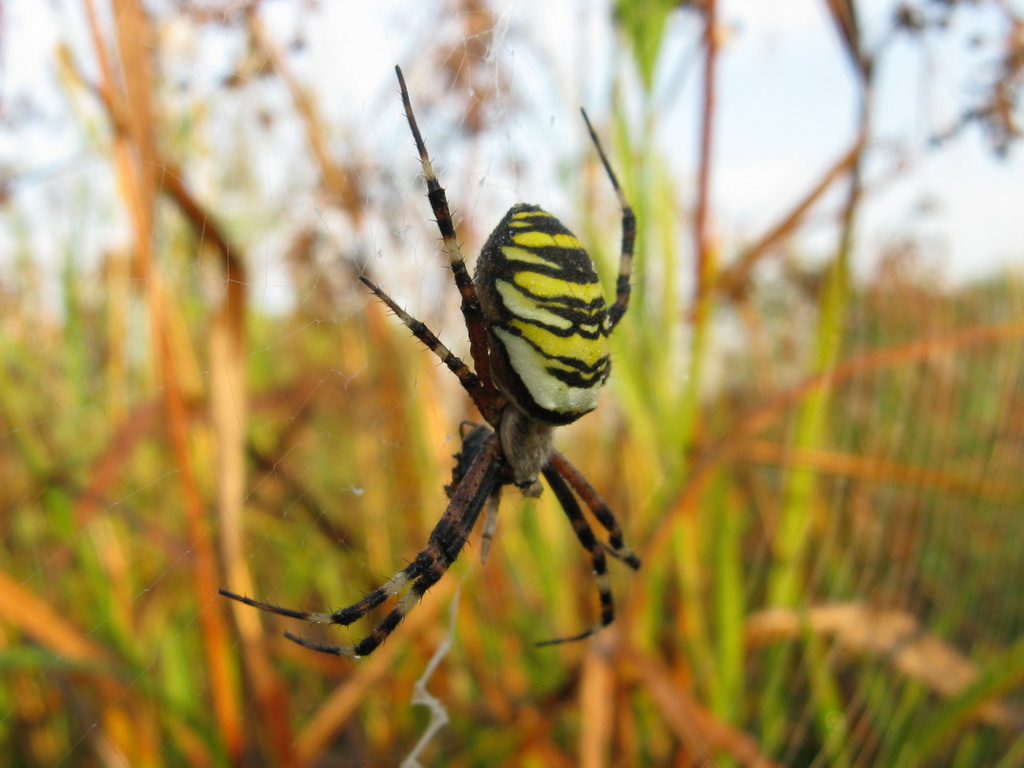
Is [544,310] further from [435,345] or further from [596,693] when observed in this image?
[596,693]

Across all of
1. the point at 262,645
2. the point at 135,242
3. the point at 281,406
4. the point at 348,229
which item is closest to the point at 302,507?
the point at 281,406

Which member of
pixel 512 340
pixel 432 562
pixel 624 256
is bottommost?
pixel 432 562

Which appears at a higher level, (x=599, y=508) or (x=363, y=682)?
(x=599, y=508)

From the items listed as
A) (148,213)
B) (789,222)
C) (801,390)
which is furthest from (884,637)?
(148,213)

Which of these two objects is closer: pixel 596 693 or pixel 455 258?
pixel 455 258

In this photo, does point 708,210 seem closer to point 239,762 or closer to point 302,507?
point 302,507

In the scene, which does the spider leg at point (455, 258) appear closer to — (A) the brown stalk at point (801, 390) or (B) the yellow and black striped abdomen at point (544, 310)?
(B) the yellow and black striped abdomen at point (544, 310)
